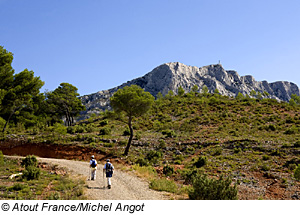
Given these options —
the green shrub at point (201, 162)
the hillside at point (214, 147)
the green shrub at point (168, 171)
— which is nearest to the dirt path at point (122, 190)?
the hillside at point (214, 147)

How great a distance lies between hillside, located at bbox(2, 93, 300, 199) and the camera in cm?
1808

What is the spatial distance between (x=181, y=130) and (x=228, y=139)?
10799 mm

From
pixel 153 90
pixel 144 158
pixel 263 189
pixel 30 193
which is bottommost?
pixel 263 189

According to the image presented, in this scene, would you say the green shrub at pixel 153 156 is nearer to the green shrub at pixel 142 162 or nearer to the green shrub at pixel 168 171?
the green shrub at pixel 142 162

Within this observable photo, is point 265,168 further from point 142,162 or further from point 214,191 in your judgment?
point 142,162

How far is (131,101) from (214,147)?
1274 cm

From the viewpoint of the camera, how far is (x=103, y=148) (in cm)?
2675

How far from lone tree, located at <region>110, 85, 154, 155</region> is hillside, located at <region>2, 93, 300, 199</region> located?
5.22 ft

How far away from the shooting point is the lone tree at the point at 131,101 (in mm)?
26655

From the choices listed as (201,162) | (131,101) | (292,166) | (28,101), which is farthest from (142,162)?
(28,101)

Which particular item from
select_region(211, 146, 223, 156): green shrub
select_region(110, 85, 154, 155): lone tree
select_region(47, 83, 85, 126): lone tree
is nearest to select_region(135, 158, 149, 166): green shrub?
select_region(110, 85, 154, 155): lone tree

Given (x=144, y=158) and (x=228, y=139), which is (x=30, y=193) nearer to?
(x=144, y=158)

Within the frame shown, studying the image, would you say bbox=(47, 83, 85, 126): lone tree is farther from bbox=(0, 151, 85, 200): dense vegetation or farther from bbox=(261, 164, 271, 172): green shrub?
bbox=(261, 164, 271, 172): green shrub

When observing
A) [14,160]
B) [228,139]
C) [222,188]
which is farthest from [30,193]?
[228,139]
